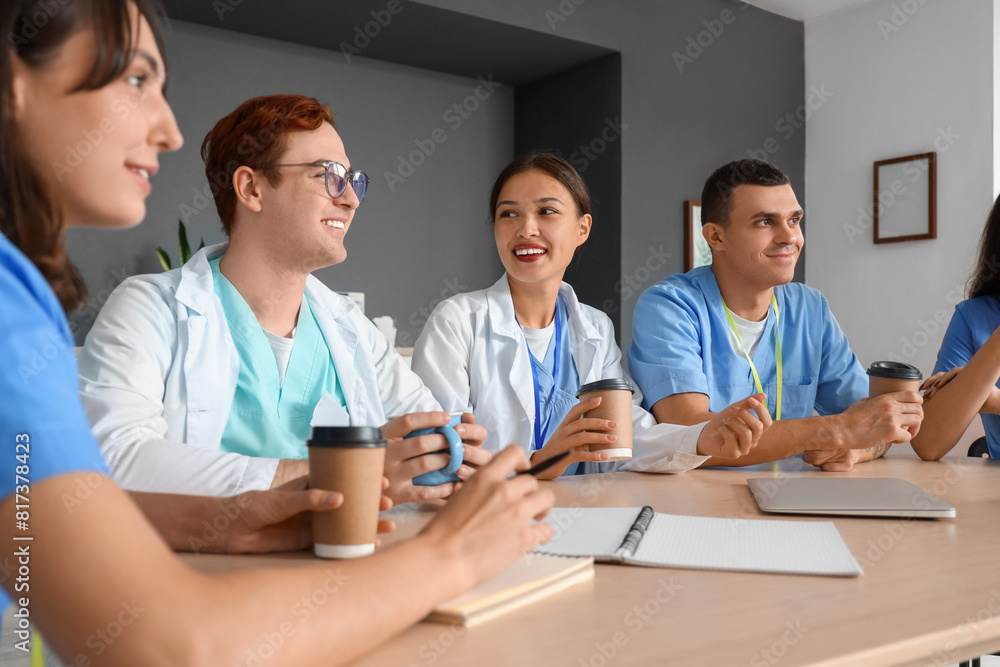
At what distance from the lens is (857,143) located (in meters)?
5.14

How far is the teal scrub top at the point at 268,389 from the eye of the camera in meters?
1.68

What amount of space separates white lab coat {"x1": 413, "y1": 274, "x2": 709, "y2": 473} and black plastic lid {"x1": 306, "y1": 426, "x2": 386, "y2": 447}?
1.30m

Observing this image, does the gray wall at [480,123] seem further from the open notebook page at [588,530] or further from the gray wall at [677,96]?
the open notebook page at [588,530]

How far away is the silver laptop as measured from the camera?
127 cm

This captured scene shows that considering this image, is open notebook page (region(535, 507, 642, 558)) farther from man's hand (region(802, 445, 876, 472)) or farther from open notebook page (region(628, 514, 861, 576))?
man's hand (region(802, 445, 876, 472))

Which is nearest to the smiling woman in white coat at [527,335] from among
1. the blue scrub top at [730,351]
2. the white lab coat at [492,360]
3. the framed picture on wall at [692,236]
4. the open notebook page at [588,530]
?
the white lab coat at [492,360]

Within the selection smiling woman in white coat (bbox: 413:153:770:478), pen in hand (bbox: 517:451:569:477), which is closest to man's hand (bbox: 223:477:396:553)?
pen in hand (bbox: 517:451:569:477)

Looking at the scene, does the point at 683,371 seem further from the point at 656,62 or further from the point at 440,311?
the point at 656,62

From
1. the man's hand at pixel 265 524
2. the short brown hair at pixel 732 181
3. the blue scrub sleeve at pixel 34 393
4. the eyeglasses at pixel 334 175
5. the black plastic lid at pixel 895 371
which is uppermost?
the short brown hair at pixel 732 181

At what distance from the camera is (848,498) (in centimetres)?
138

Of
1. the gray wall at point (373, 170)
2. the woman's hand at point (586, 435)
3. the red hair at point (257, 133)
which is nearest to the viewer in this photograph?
the woman's hand at point (586, 435)

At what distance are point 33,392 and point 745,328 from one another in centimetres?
220

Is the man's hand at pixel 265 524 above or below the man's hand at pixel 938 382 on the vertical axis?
below

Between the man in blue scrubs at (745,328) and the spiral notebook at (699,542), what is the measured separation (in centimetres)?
101
